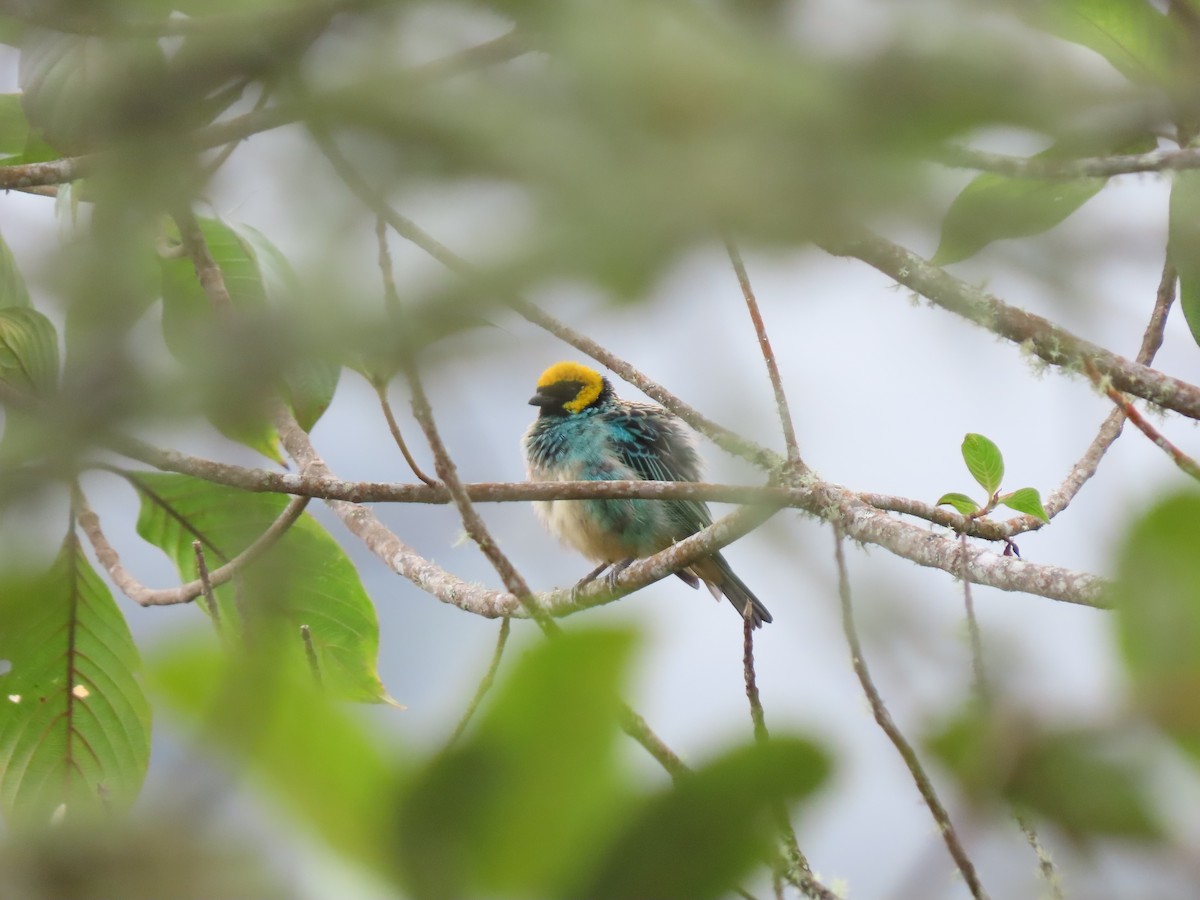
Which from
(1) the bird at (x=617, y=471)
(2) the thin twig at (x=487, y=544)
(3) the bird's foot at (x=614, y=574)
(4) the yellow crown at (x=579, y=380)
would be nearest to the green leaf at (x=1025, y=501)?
(2) the thin twig at (x=487, y=544)

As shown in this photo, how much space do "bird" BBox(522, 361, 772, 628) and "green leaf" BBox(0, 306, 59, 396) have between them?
2.55 metres

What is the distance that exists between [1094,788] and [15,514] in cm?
56

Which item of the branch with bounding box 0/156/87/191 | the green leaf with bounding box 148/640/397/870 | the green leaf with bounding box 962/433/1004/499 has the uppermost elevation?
the green leaf with bounding box 962/433/1004/499

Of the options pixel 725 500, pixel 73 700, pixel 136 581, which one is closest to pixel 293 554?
pixel 136 581

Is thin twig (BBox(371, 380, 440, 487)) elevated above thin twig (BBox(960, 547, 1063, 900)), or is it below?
above

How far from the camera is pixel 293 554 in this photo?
255 centimetres

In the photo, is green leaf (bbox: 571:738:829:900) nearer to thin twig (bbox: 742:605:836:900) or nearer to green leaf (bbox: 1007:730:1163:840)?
green leaf (bbox: 1007:730:1163:840)

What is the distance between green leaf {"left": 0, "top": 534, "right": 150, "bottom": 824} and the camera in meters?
2.51

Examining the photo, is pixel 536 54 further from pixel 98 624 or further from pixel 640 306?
pixel 98 624

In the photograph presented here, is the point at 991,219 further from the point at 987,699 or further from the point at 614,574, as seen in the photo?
the point at 614,574

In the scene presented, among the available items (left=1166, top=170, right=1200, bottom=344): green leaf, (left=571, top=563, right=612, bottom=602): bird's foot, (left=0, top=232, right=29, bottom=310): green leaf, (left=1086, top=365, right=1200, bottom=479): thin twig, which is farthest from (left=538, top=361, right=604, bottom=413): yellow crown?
(left=1086, top=365, right=1200, bottom=479): thin twig

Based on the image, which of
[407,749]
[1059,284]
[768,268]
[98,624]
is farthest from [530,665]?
[98,624]

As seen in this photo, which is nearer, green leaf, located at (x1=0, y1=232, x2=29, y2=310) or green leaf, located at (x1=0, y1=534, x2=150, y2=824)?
green leaf, located at (x1=0, y1=232, x2=29, y2=310)

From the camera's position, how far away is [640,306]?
46cm
